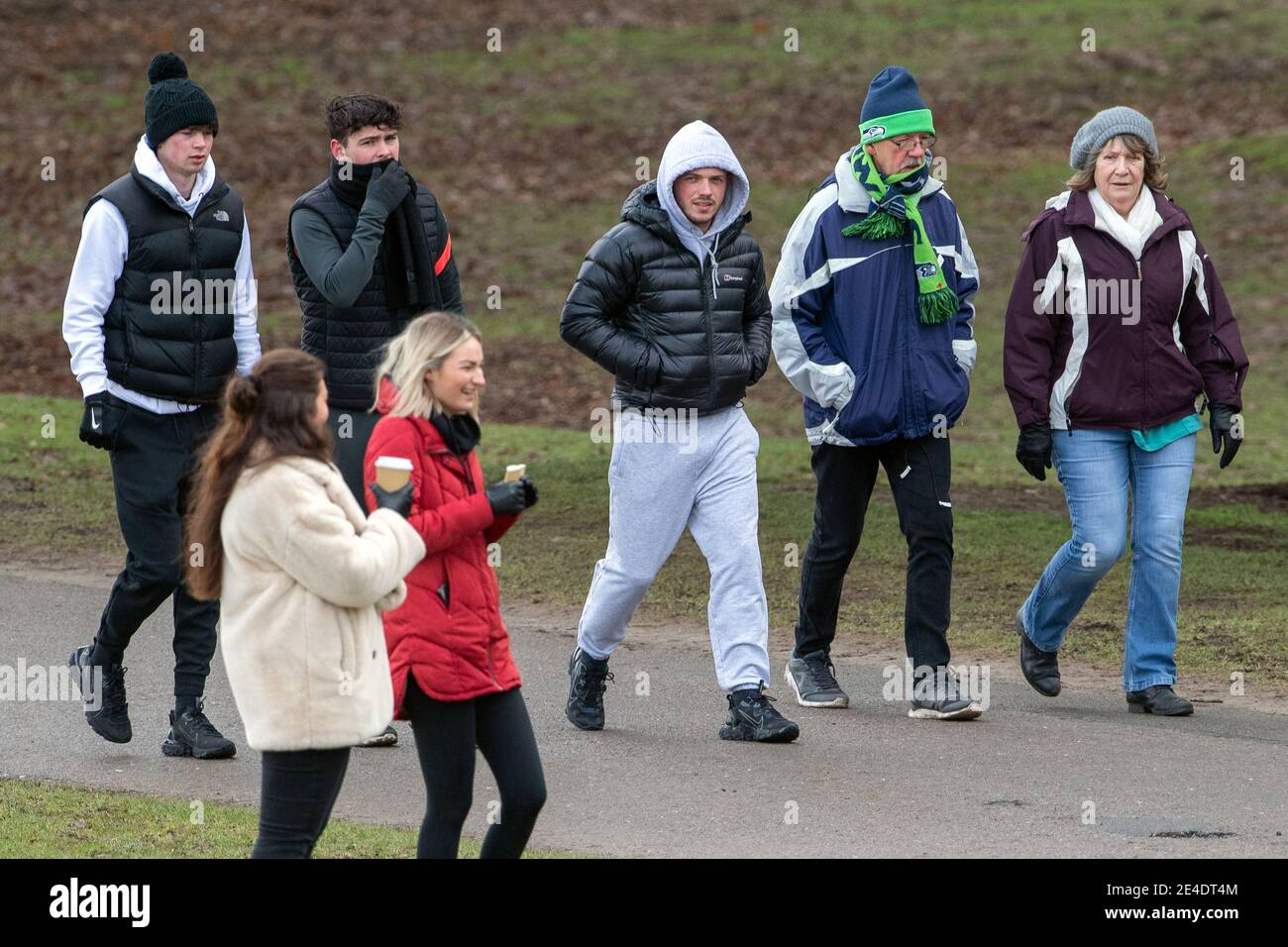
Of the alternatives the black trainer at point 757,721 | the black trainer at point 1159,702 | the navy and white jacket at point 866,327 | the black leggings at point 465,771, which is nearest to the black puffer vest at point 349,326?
the navy and white jacket at point 866,327

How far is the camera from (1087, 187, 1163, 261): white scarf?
23.9 feet

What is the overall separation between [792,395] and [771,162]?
8.18 m

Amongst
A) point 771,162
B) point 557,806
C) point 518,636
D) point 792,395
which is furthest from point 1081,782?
point 771,162

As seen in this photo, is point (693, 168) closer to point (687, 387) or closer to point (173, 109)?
point (687, 387)

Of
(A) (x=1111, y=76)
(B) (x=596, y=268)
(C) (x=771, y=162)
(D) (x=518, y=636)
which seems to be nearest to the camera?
(B) (x=596, y=268)

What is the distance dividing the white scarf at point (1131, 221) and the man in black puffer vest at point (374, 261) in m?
2.45

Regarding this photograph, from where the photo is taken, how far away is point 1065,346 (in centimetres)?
739

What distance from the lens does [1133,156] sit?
734 centimetres

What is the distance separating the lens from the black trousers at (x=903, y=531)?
725 centimetres

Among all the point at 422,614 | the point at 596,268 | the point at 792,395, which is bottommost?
the point at 792,395

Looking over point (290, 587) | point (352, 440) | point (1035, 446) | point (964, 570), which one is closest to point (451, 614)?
point (290, 587)

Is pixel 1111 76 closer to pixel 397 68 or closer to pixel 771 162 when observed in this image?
pixel 771 162

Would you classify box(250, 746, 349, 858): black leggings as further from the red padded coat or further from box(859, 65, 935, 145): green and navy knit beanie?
box(859, 65, 935, 145): green and navy knit beanie

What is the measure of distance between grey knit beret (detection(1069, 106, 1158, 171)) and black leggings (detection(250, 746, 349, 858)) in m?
4.07
